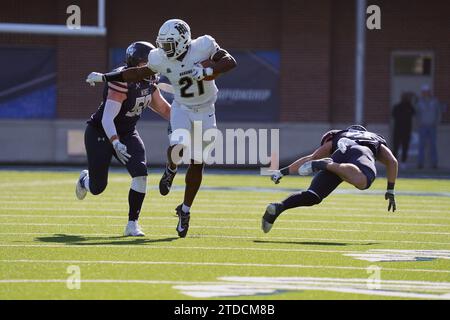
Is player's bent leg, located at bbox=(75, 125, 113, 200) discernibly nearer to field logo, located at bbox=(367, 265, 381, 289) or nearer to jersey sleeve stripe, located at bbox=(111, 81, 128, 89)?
jersey sleeve stripe, located at bbox=(111, 81, 128, 89)

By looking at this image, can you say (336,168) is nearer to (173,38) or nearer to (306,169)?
(306,169)

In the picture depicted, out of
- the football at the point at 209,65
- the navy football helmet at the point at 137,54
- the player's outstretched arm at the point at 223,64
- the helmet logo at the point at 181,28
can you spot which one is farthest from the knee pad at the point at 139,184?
the helmet logo at the point at 181,28

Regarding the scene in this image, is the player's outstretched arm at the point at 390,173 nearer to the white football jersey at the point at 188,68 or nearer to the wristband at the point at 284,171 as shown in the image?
the wristband at the point at 284,171

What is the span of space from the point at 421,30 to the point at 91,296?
63.7 ft

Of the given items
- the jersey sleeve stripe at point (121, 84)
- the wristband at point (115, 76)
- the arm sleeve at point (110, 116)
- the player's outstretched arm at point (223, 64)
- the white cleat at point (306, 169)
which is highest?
the player's outstretched arm at point (223, 64)

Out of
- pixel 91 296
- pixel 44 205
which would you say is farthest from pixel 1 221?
pixel 91 296

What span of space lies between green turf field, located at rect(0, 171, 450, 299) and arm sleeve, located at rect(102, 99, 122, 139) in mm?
949

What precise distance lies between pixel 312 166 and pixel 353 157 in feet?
1.81

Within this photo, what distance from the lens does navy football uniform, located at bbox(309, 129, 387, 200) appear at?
10000mm

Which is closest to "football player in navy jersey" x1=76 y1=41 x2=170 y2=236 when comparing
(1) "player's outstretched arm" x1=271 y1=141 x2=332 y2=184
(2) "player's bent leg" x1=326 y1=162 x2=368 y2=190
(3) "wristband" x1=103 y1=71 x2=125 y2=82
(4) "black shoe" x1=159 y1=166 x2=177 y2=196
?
(4) "black shoe" x1=159 y1=166 x2=177 y2=196

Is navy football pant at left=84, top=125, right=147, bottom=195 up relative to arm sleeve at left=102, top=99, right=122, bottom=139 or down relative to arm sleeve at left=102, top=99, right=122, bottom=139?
down

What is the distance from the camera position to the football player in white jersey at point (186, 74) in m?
9.91

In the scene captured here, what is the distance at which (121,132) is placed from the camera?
10.7 m

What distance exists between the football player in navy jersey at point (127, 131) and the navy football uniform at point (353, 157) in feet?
5.39
